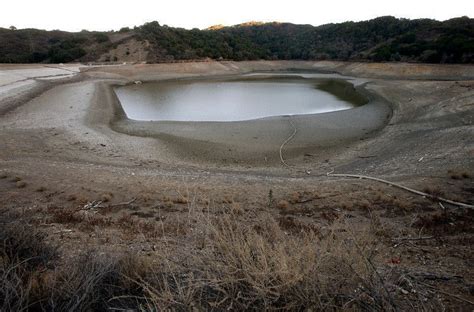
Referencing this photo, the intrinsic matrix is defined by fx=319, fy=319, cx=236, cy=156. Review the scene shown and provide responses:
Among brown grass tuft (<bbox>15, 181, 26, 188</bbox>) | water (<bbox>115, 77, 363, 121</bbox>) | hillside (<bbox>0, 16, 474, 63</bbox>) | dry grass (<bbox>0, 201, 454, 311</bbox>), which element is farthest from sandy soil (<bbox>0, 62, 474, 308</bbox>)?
hillside (<bbox>0, 16, 474, 63</bbox>)

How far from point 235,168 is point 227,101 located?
15932 mm

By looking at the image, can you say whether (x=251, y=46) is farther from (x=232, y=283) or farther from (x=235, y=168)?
(x=232, y=283)

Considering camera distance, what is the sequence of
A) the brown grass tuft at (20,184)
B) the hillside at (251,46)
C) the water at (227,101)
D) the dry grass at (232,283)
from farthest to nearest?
the hillside at (251,46) < the water at (227,101) < the brown grass tuft at (20,184) < the dry grass at (232,283)

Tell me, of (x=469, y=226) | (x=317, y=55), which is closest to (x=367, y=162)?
(x=469, y=226)

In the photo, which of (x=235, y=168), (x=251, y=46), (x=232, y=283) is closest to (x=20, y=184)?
(x=235, y=168)

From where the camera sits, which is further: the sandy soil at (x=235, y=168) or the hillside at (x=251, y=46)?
the hillside at (x=251, y=46)

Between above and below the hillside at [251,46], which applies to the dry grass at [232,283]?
below

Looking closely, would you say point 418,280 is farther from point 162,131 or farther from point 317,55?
point 317,55

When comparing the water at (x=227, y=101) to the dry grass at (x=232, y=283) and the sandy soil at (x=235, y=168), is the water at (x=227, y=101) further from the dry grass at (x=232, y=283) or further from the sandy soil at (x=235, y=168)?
the dry grass at (x=232, y=283)

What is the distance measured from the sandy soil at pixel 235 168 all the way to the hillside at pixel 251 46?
94.0 ft

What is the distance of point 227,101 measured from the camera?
88.1 ft

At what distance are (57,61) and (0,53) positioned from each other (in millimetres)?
9683

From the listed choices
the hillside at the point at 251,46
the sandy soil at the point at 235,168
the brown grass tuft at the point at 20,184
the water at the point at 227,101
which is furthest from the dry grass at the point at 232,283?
the hillside at the point at 251,46

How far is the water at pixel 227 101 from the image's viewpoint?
71.1ft
